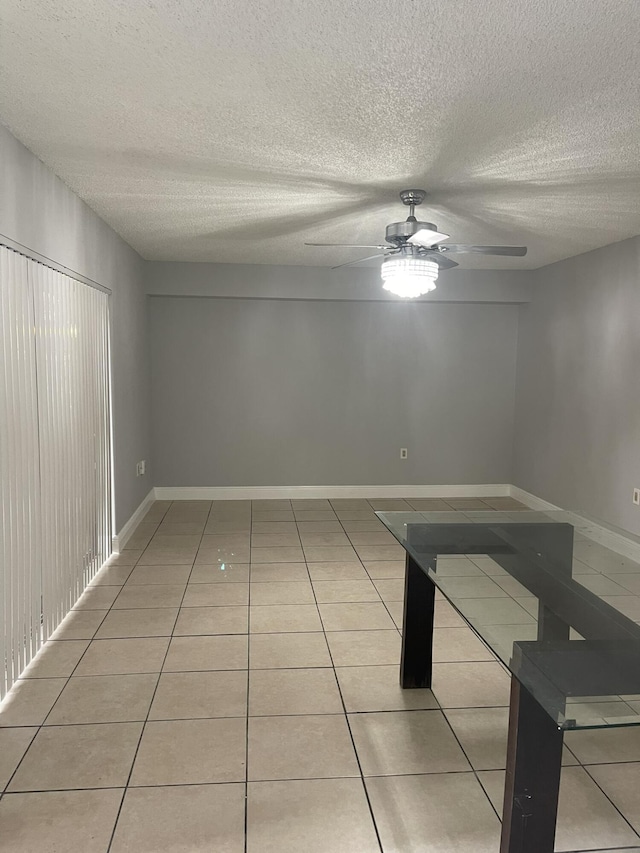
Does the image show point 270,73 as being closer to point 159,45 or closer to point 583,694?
point 159,45

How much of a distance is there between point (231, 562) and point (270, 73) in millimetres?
3177

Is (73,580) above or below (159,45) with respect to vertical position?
below

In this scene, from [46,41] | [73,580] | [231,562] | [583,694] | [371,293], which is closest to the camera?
[583,694]

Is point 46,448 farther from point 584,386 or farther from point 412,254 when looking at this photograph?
point 584,386

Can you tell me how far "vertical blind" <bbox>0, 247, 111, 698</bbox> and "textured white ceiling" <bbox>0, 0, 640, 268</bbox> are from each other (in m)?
0.66

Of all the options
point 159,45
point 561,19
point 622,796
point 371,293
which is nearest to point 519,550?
point 622,796

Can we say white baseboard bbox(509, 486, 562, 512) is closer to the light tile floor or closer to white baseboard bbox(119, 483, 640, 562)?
white baseboard bbox(119, 483, 640, 562)

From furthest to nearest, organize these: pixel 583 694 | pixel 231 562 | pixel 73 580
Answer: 1. pixel 231 562
2. pixel 73 580
3. pixel 583 694

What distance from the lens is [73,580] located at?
11.5 ft

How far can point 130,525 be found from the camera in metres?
4.97

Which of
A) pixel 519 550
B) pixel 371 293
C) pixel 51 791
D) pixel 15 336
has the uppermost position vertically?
pixel 371 293

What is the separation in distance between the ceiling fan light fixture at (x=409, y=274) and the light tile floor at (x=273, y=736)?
5.17 ft

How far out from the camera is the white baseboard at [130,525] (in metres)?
4.50

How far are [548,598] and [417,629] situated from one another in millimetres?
956
